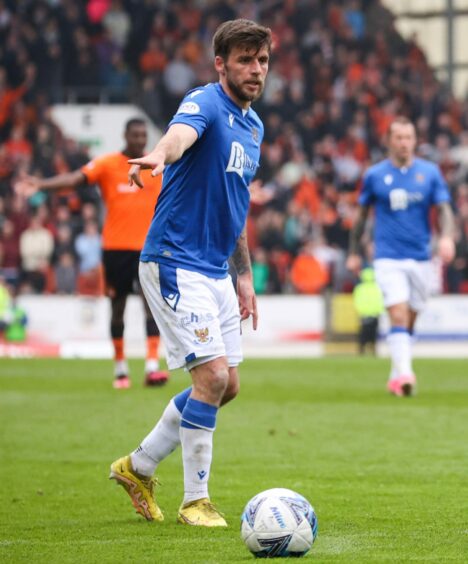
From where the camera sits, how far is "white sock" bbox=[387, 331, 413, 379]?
1355 centimetres

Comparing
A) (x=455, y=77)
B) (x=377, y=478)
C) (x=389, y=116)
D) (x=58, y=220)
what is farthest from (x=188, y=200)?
(x=455, y=77)

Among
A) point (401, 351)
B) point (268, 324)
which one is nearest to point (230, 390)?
point (401, 351)

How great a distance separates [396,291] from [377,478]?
572cm

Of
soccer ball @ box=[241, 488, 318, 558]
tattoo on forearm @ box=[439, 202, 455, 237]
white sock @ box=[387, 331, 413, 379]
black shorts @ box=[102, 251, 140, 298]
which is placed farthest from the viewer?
black shorts @ box=[102, 251, 140, 298]

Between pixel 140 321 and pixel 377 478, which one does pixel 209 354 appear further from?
pixel 140 321

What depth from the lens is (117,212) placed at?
46.7ft

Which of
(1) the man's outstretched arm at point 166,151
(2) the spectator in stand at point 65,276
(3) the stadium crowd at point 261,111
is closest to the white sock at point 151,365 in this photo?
(1) the man's outstretched arm at point 166,151

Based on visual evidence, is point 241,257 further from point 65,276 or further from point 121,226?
point 65,276

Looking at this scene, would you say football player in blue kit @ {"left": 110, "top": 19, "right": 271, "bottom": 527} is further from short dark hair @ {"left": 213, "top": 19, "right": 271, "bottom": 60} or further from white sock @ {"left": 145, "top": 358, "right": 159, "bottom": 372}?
white sock @ {"left": 145, "top": 358, "right": 159, "bottom": 372}

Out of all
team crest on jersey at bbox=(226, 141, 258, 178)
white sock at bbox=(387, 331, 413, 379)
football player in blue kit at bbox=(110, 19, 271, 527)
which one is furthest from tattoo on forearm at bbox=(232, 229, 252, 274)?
white sock at bbox=(387, 331, 413, 379)

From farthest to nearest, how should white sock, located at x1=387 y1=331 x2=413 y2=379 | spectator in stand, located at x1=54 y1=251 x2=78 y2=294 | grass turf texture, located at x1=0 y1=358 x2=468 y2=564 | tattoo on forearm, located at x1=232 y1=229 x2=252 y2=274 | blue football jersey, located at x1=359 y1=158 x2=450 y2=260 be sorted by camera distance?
spectator in stand, located at x1=54 y1=251 x2=78 y2=294 < blue football jersey, located at x1=359 y1=158 x2=450 y2=260 < white sock, located at x1=387 y1=331 x2=413 y2=379 < tattoo on forearm, located at x1=232 y1=229 x2=252 y2=274 < grass turf texture, located at x1=0 y1=358 x2=468 y2=564

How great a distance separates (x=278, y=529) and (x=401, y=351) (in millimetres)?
7985

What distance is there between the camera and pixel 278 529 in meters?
5.70

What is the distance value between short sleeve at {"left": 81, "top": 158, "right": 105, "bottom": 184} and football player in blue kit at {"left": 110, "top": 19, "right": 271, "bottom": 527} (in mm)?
6984
